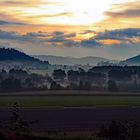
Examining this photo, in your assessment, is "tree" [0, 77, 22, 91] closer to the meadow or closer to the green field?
the meadow

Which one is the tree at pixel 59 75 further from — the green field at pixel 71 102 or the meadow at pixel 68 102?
the green field at pixel 71 102

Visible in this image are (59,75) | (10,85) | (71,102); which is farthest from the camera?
(59,75)

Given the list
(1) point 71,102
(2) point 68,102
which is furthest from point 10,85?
(1) point 71,102

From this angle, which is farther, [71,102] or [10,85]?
[10,85]

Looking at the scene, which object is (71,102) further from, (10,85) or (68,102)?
(10,85)

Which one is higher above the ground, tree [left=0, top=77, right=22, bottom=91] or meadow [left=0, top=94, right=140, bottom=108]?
tree [left=0, top=77, right=22, bottom=91]

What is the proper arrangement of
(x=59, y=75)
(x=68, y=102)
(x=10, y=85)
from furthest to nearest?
(x=59, y=75) < (x=10, y=85) < (x=68, y=102)

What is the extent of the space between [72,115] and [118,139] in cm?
2536

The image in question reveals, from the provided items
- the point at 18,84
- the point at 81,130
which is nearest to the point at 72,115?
the point at 81,130

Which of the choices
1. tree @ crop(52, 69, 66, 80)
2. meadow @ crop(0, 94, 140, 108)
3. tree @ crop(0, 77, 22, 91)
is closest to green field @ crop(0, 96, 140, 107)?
meadow @ crop(0, 94, 140, 108)

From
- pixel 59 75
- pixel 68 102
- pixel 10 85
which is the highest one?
pixel 59 75

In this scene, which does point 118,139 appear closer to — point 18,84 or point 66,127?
point 66,127

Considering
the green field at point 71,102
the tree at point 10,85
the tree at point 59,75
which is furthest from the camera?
the tree at point 59,75

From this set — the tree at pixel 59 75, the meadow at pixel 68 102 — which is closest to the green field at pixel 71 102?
A: the meadow at pixel 68 102
